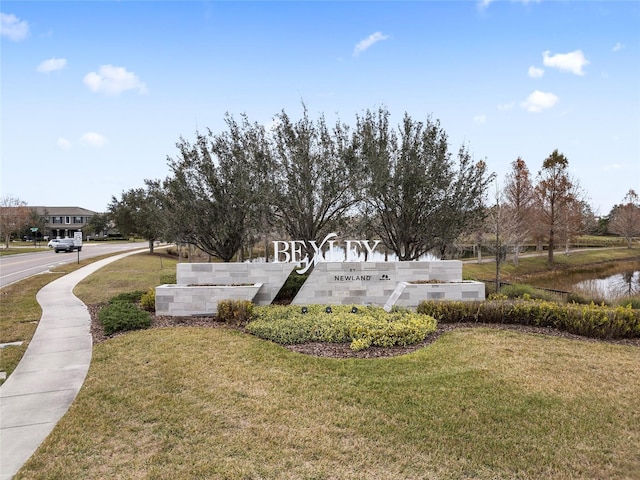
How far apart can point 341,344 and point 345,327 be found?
0.51 m

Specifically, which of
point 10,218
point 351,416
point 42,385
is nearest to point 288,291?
point 42,385

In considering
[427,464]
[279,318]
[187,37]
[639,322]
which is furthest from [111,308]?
[639,322]

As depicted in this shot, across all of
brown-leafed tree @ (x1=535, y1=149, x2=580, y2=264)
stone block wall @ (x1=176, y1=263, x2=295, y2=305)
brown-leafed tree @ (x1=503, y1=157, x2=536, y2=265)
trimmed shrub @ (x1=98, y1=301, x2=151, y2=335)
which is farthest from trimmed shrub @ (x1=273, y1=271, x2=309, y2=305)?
brown-leafed tree @ (x1=535, y1=149, x2=580, y2=264)

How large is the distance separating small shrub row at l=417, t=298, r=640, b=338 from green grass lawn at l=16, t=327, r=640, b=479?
4.94 ft

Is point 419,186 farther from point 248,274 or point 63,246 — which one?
point 63,246

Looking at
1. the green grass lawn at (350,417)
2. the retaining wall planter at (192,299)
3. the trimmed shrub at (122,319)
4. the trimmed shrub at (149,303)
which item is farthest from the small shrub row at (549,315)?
the trimmed shrub at (149,303)

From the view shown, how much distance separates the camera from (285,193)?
15203 mm

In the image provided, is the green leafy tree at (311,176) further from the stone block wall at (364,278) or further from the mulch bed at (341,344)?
the mulch bed at (341,344)

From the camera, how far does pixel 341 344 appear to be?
8086mm

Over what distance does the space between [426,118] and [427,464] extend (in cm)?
1446

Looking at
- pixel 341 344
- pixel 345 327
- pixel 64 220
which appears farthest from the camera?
pixel 64 220

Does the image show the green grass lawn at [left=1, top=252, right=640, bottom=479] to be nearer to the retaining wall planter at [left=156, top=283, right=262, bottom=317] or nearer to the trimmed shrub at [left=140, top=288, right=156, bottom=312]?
the retaining wall planter at [left=156, top=283, right=262, bottom=317]

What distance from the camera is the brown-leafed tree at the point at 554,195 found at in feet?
107

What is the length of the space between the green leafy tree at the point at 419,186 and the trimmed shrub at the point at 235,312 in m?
7.25
